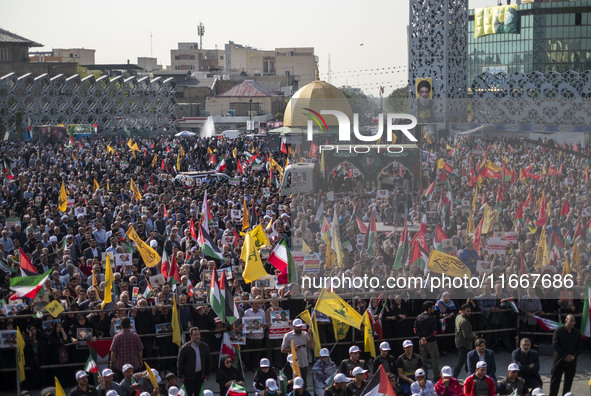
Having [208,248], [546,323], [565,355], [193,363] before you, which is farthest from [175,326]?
[546,323]

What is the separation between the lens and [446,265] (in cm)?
1459

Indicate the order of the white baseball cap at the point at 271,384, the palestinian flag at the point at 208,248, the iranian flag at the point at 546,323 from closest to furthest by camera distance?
the white baseball cap at the point at 271,384 < the iranian flag at the point at 546,323 < the palestinian flag at the point at 208,248

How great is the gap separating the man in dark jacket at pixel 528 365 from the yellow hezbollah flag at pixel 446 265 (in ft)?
10.1

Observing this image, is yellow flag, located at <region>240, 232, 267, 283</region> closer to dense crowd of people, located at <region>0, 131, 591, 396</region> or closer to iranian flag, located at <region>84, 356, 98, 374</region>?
dense crowd of people, located at <region>0, 131, 591, 396</region>

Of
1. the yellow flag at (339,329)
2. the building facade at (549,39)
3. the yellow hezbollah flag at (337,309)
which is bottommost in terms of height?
the yellow flag at (339,329)

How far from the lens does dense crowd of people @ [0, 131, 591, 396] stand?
11539 millimetres

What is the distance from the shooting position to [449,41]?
76.1 meters

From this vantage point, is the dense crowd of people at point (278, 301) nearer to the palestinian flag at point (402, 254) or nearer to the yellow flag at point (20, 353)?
the palestinian flag at point (402, 254)

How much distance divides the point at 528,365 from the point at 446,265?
331 centimetres

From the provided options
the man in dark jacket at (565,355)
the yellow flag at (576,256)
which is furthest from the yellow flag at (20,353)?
the yellow flag at (576,256)

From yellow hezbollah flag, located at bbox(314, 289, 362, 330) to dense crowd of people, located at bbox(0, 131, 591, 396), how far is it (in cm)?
40

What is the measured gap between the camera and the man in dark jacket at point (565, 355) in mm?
11969

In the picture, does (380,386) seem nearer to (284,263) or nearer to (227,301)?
(227,301)

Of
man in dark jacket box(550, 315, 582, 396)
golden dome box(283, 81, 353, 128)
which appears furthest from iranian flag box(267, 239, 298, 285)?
golden dome box(283, 81, 353, 128)
